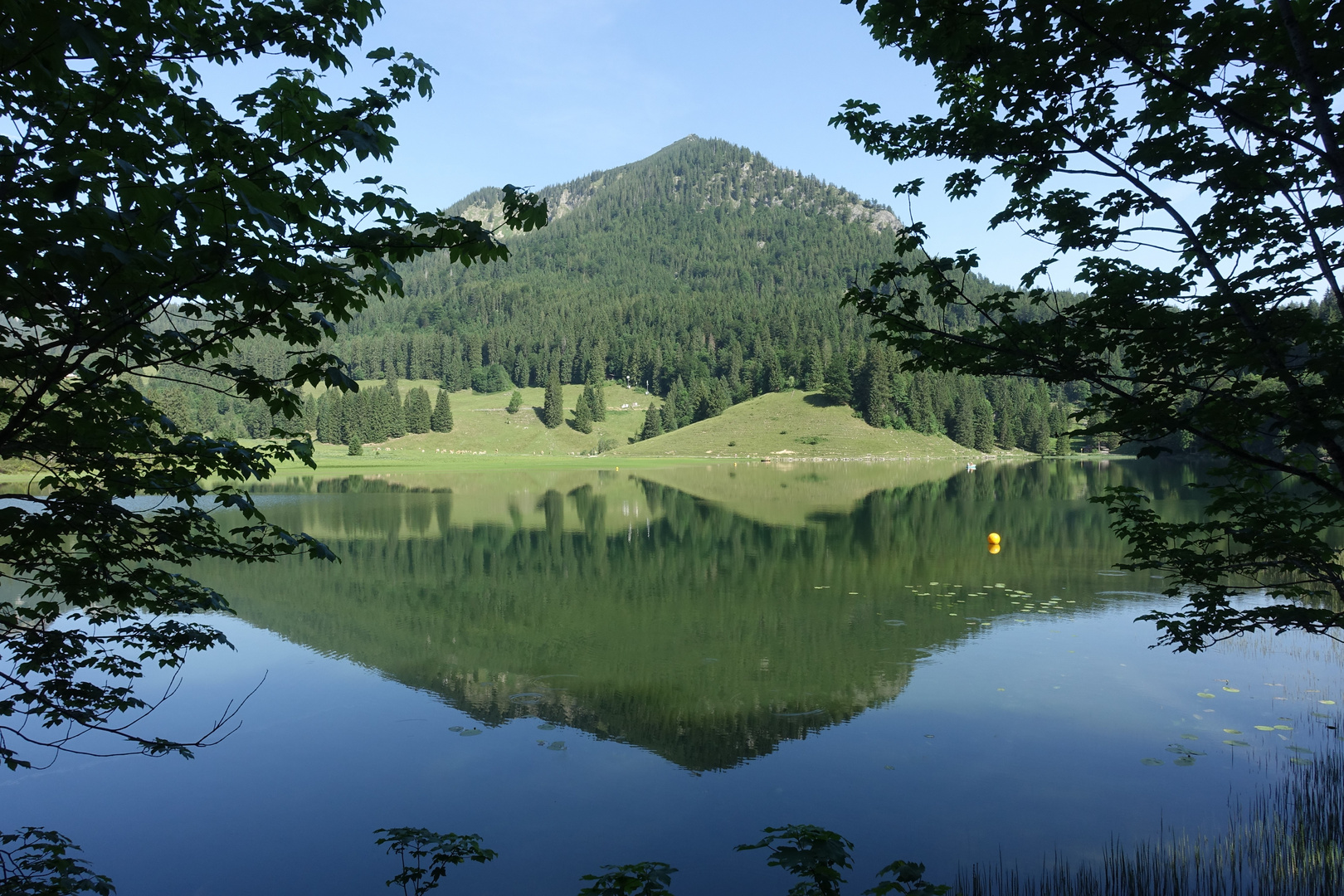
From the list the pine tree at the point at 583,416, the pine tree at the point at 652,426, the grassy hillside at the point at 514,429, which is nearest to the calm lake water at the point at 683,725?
the grassy hillside at the point at 514,429

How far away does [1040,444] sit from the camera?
448ft

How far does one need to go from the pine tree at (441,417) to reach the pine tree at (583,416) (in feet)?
78.3

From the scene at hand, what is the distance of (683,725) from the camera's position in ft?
40.9

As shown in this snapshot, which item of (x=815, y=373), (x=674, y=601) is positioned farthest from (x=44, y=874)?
(x=815, y=373)

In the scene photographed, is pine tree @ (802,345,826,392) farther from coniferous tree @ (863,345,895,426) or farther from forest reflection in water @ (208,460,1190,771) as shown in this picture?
forest reflection in water @ (208,460,1190,771)

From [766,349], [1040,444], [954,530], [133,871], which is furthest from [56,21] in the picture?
[766,349]

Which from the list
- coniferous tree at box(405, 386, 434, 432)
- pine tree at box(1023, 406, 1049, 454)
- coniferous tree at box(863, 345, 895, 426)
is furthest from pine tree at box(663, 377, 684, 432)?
pine tree at box(1023, 406, 1049, 454)

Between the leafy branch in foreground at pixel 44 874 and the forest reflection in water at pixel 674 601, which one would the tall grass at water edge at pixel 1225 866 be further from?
the leafy branch in foreground at pixel 44 874

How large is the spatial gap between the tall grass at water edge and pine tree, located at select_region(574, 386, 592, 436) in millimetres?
146343

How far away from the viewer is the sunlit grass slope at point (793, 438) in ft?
412

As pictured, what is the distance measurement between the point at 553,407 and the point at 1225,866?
15098cm

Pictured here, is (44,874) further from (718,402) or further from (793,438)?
(718,402)

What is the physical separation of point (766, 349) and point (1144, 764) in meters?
152

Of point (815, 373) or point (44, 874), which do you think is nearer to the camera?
A: point (44, 874)
